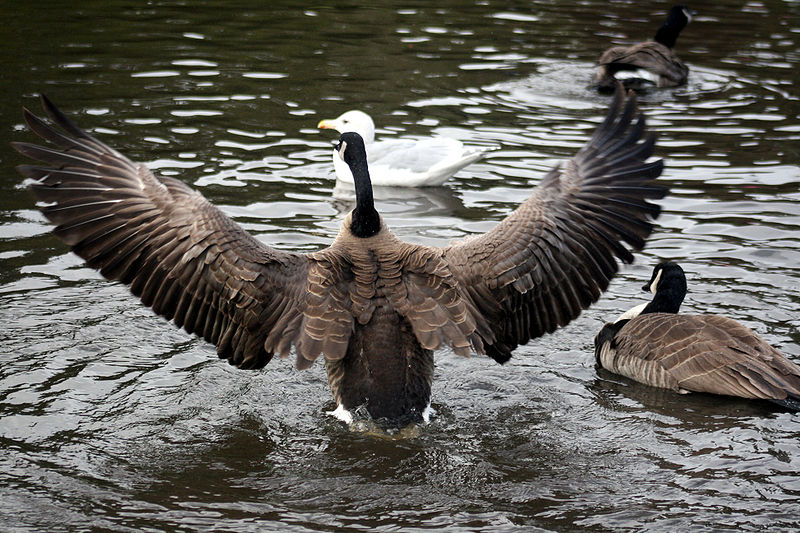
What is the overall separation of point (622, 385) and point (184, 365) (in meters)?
3.51

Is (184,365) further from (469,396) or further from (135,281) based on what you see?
(469,396)

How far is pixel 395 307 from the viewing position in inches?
272

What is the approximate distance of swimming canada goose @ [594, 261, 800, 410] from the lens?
7367 mm

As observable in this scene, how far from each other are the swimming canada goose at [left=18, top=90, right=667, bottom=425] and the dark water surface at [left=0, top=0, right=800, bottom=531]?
622mm

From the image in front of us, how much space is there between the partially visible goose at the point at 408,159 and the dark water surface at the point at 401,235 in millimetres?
261

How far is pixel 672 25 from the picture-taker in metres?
16.6

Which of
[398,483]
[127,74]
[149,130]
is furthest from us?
[127,74]

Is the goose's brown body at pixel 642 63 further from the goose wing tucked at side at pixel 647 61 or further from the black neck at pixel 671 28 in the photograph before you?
the black neck at pixel 671 28

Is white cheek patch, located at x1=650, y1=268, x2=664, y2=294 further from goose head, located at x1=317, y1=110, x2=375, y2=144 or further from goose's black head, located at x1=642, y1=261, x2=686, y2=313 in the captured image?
goose head, located at x1=317, y1=110, x2=375, y2=144

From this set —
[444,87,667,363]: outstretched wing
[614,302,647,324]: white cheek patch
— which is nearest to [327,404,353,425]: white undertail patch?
[444,87,667,363]: outstretched wing

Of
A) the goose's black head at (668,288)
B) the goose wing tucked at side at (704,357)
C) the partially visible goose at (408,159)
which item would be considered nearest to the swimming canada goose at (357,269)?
the goose wing tucked at side at (704,357)

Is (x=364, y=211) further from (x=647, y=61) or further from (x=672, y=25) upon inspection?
(x=672, y=25)

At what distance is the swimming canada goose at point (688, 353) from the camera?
24.2 feet

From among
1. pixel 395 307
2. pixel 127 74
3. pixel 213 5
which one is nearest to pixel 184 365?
pixel 395 307
